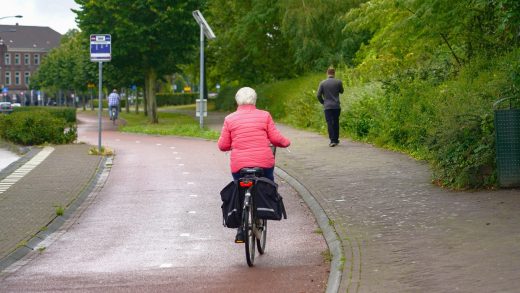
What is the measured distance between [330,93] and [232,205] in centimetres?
1260

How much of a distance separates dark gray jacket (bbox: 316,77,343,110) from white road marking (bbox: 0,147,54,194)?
6.49 metres

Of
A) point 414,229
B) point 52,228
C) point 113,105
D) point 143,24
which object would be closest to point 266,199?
point 414,229

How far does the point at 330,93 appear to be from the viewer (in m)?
21.2

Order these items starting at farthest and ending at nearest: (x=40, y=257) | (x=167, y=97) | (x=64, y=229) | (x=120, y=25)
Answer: (x=167, y=97)
(x=120, y=25)
(x=64, y=229)
(x=40, y=257)

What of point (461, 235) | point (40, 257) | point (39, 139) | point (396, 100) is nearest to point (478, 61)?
point (396, 100)

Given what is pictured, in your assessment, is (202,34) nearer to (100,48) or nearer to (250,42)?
(100,48)

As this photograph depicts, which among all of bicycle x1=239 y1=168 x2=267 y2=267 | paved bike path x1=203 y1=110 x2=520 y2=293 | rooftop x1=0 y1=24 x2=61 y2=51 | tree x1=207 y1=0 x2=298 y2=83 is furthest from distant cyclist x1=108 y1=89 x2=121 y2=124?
rooftop x1=0 y1=24 x2=61 y2=51

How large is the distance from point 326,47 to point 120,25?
9.75m

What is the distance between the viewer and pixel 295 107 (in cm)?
3562

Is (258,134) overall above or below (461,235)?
above

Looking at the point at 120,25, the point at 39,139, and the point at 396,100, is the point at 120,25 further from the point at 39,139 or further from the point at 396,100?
the point at 396,100

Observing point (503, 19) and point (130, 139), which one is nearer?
point (503, 19)

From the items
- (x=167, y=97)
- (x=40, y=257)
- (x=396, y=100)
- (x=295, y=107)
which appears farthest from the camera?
(x=167, y=97)

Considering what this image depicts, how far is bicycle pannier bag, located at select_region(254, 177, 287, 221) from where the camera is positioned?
28.7 ft
